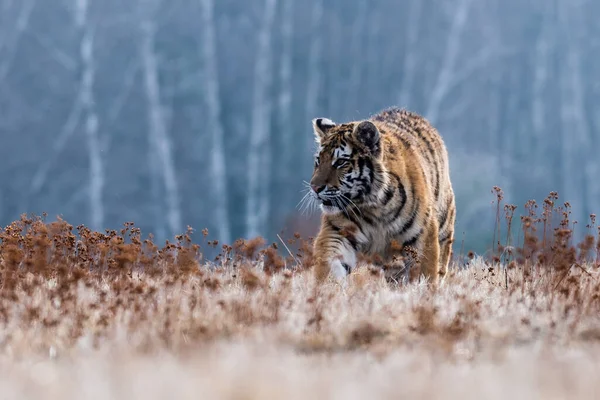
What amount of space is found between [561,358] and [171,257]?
14.5 feet

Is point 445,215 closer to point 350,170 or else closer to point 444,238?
point 444,238

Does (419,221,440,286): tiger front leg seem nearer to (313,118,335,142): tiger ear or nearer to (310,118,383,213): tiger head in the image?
(310,118,383,213): tiger head

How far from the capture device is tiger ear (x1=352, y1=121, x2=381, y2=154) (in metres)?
7.55

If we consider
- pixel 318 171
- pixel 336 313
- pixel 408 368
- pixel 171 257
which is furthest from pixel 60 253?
pixel 408 368

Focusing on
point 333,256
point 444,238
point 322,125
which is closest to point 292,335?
point 333,256

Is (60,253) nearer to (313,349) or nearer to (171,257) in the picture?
(171,257)

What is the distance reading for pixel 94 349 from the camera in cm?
526

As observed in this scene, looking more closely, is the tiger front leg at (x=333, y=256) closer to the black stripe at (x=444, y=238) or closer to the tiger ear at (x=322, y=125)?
the tiger ear at (x=322, y=125)

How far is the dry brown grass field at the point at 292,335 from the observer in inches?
153

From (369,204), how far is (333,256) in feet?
2.02

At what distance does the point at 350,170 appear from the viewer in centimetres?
762

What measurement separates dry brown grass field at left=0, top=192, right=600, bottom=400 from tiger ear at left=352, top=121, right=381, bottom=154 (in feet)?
4.24

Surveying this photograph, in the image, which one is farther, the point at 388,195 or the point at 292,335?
the point at 388,195

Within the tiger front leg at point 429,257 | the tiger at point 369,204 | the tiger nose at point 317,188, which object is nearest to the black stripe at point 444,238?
the tiger at point 369,204
